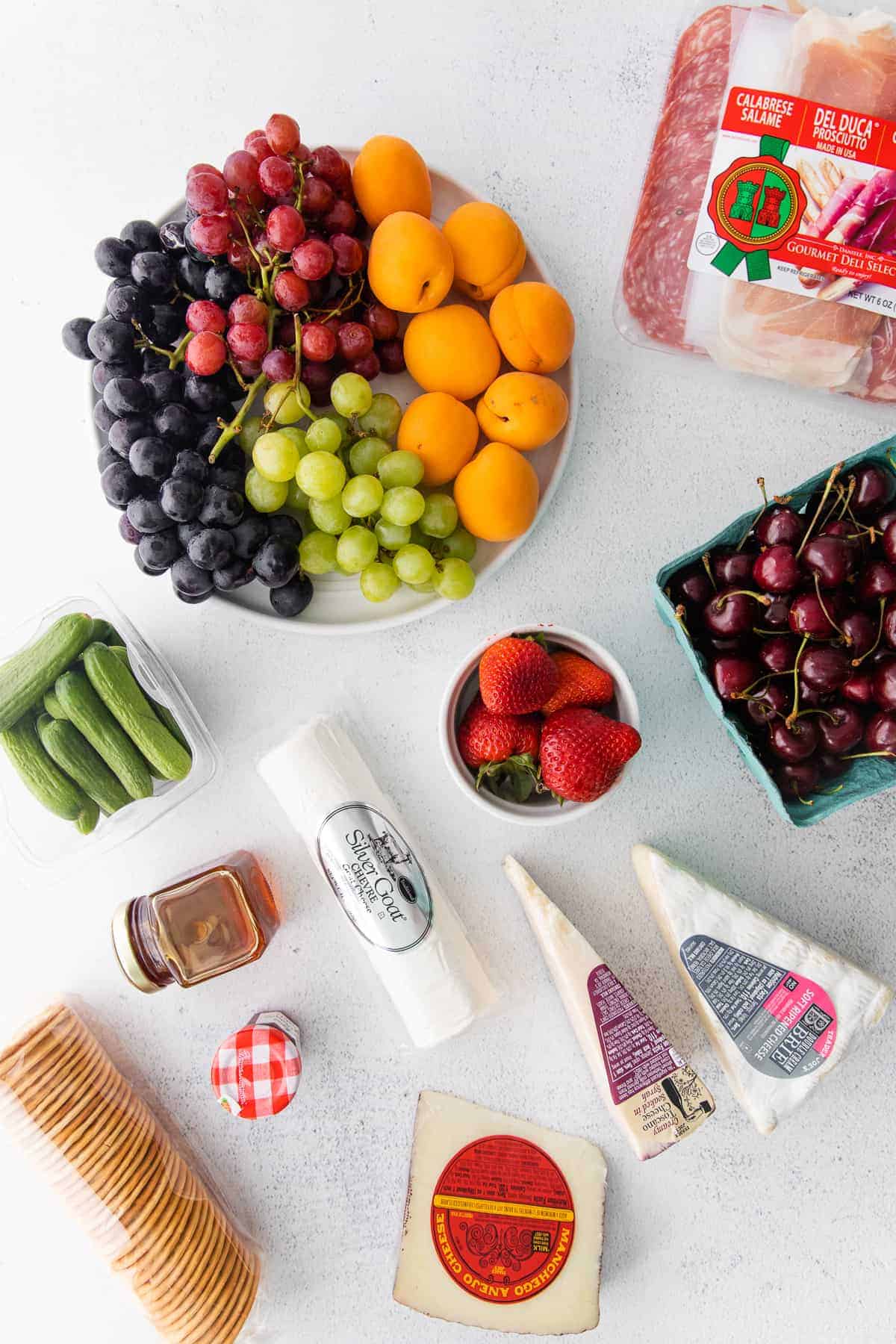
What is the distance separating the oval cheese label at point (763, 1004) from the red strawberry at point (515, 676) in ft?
1.18

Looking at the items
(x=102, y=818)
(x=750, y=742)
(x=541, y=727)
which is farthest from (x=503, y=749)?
(x=102, y=818)

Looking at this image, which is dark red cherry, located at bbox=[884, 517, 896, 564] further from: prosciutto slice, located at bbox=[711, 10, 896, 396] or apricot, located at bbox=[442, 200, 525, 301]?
apricot, located at bbox=[442, 200, 525, 301]

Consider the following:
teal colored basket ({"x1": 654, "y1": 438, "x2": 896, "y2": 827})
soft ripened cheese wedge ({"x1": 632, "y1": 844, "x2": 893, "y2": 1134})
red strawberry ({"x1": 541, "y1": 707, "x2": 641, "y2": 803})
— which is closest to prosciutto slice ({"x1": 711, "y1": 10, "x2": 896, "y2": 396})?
teal colored basket ({"x1": 654, "y1": 438, "x2": 896, "y2": 827})

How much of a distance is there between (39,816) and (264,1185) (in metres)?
0.55

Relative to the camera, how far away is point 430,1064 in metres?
1.06

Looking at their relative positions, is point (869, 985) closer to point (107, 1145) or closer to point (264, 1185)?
point (264, 1185)

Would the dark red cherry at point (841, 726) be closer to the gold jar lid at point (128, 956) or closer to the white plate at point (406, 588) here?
the white plate at point (406, 588)

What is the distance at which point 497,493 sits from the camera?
0.88 meters

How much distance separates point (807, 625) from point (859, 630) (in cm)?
5

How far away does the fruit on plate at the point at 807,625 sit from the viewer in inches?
32.4

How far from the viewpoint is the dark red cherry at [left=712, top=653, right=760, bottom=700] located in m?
0.86

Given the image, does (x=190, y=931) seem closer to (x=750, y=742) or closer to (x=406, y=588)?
(x=406, y=588)

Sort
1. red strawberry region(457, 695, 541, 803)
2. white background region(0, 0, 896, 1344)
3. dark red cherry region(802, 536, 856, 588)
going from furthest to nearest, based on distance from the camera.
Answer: white background region(0, 0, 896, 1344), red strawberry region(457, 695, 541, 803), dark red cherry region(802, 536, 856, 588)

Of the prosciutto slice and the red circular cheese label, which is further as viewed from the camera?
the red circular cheese label
